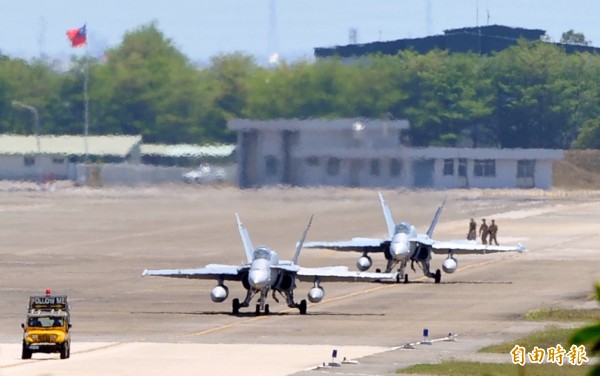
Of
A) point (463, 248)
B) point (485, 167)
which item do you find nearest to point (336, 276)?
point (463, 248)

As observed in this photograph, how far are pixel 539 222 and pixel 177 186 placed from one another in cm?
2606

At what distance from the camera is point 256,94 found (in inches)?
4193

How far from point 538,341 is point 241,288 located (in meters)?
22.7

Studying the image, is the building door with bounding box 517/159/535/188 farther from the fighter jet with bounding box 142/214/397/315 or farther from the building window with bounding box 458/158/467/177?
the fighter jet with bounding box 142/214/397/315

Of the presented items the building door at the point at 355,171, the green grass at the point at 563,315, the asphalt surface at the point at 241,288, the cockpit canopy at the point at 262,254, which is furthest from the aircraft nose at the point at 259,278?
the building door at the point at 355,171

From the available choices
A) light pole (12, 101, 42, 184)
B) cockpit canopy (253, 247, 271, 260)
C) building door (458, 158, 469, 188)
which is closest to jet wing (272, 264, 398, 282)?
cockpit canopy (253, 247, 271, 260)

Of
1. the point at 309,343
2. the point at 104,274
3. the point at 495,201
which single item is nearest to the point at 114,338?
the point at 309,343

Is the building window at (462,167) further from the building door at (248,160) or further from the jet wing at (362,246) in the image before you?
the jet wing at (362,246)

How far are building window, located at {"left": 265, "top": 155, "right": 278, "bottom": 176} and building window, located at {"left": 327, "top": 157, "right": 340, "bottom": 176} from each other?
3174 millimetres

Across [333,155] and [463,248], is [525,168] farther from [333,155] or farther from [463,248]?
[463,248]

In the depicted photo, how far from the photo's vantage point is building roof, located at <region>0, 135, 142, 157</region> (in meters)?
112

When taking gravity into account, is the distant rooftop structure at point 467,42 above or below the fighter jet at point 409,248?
above

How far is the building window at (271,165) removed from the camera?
9481 centimetres

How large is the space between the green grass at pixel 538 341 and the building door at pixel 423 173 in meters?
58.0
